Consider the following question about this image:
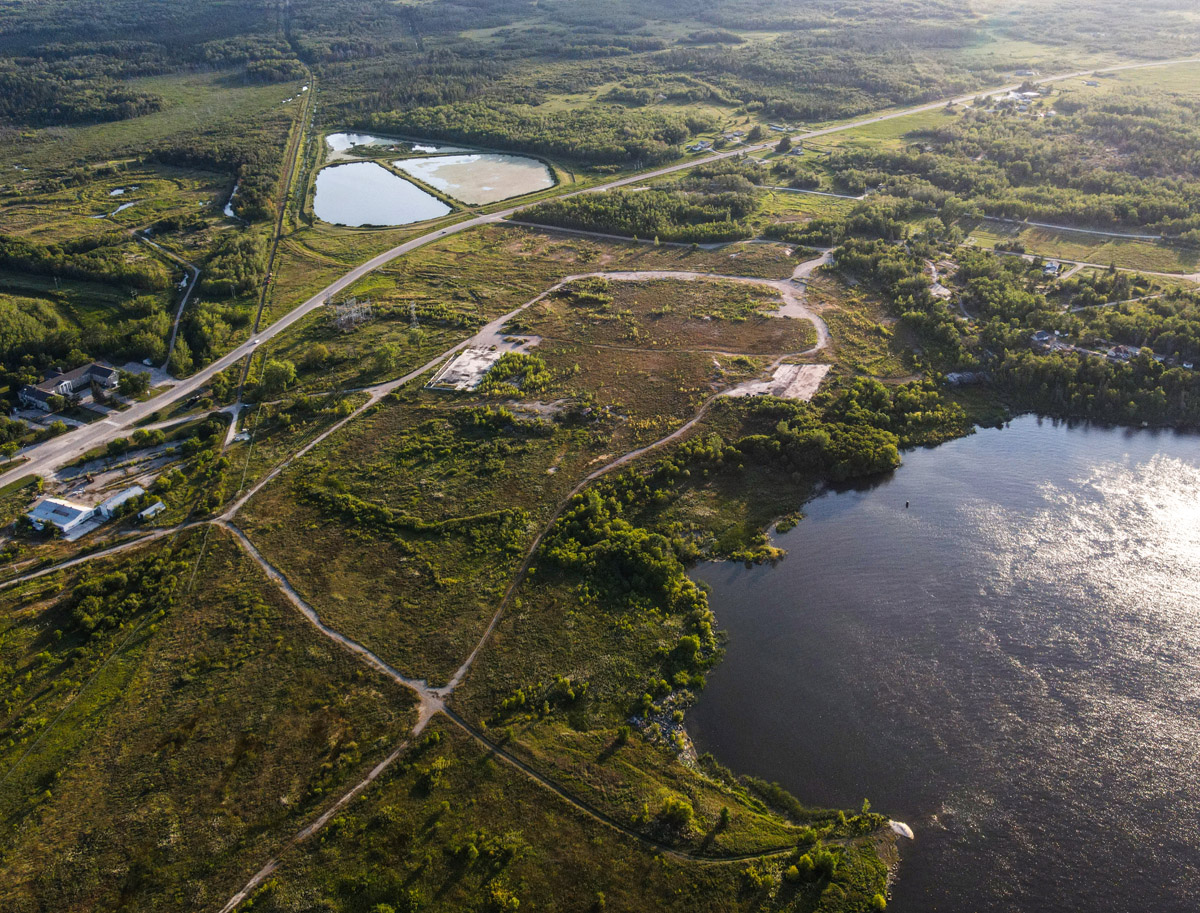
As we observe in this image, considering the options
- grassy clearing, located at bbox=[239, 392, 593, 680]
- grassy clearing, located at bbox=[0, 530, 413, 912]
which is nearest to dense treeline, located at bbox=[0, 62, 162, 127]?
grassy clearing, located at bbox=[239, 392, 593, 680]

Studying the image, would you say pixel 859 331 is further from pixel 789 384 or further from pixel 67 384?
pixel 67 384

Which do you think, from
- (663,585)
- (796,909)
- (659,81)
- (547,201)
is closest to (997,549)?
(663,585)

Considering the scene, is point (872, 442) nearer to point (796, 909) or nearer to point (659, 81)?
point (796, 909)

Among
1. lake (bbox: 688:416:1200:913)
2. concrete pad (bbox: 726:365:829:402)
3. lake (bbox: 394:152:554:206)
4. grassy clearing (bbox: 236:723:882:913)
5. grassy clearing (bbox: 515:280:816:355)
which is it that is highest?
lake (bbox: 394:152:554:206)

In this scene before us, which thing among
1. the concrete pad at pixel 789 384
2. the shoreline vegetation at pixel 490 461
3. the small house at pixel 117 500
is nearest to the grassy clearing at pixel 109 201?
the shoreline vegetation at pixel 490 461

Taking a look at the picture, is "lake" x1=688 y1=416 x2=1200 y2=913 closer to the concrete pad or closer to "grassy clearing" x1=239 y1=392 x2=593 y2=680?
the concrete pad

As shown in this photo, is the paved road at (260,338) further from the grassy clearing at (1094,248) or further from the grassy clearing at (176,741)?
the grassy clearing at (1094,248)
